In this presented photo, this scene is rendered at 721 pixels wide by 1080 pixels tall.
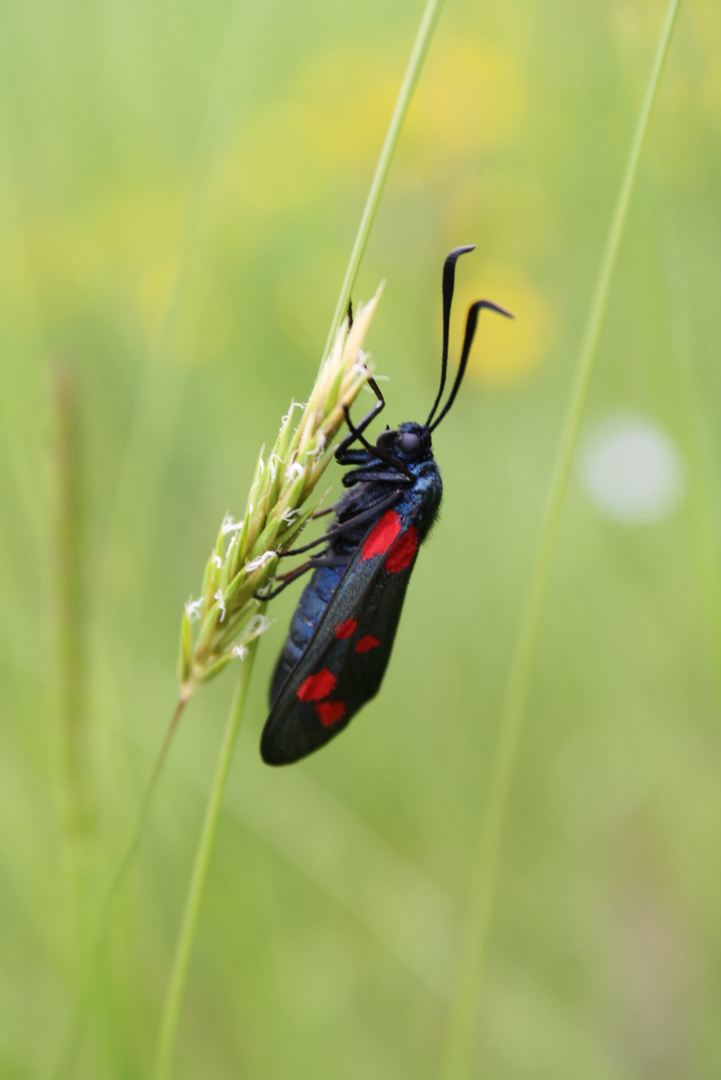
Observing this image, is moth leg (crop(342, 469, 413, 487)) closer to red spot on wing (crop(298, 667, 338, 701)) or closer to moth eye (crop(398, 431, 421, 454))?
moth eye (crop(398, 431, 421, 454))

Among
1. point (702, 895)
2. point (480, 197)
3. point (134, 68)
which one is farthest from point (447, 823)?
point (134, 68)

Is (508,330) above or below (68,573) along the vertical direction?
above

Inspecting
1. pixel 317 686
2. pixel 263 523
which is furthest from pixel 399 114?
pixel 317 686

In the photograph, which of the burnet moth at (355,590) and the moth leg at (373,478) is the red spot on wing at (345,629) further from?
the moth leg at (373,478)

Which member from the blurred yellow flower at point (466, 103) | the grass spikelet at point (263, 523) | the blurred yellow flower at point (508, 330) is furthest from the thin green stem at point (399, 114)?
the blurred yellow flower at point (466, 103)

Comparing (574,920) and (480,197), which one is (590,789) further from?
(480,197)

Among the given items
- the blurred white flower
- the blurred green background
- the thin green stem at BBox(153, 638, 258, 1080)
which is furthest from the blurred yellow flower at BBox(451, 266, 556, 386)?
the thin green stem at BBox(153, 638, 258, 1080)

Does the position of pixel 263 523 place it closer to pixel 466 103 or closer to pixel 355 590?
pixel 355 590
